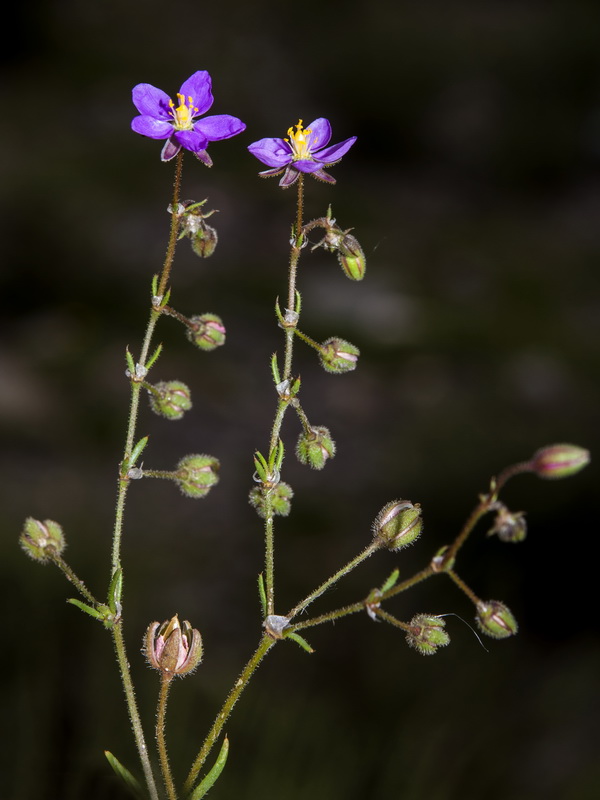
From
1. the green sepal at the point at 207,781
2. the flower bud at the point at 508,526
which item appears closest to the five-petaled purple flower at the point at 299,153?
the flower bud at the point at 508,526

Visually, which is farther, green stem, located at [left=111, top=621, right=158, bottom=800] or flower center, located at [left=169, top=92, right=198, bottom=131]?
flower center, located at [left=169, top=92, right=198, bottom=131]

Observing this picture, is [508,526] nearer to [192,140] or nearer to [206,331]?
[206,331]

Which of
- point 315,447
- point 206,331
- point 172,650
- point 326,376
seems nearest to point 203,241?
point 206,331

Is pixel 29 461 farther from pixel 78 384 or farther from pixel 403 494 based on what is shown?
pixel 403 494

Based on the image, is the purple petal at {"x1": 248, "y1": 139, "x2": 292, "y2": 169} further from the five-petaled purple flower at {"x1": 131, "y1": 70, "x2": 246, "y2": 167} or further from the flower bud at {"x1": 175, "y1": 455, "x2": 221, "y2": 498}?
the flower bud at {"x1": 175, "y1": 455, "x2": 221, "y2": 498}

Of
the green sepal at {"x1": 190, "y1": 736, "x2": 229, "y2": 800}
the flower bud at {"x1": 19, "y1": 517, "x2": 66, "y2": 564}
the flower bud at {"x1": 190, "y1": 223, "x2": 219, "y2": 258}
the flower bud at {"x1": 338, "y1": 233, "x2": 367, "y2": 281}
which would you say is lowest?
the green sepal at {"x1": 190, "y1": 736, "x2": 229, "y2": 800}

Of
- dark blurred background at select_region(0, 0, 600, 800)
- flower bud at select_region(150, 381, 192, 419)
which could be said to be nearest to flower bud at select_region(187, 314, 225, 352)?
flower bud at select_region(150, 381, 192, 419)

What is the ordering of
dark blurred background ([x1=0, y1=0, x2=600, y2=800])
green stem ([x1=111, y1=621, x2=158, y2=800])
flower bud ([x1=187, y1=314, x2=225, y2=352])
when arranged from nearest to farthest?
green stem ([x1=111, y1=621, x2=158, y2=800])
flower bud ([x1=187, y1=314, x2=225, y2=352])
dark blurred background ([x1=0, y1=0, x2=600, y2=800])

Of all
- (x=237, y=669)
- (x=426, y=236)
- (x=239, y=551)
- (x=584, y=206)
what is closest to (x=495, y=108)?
(x=584, y=206)
